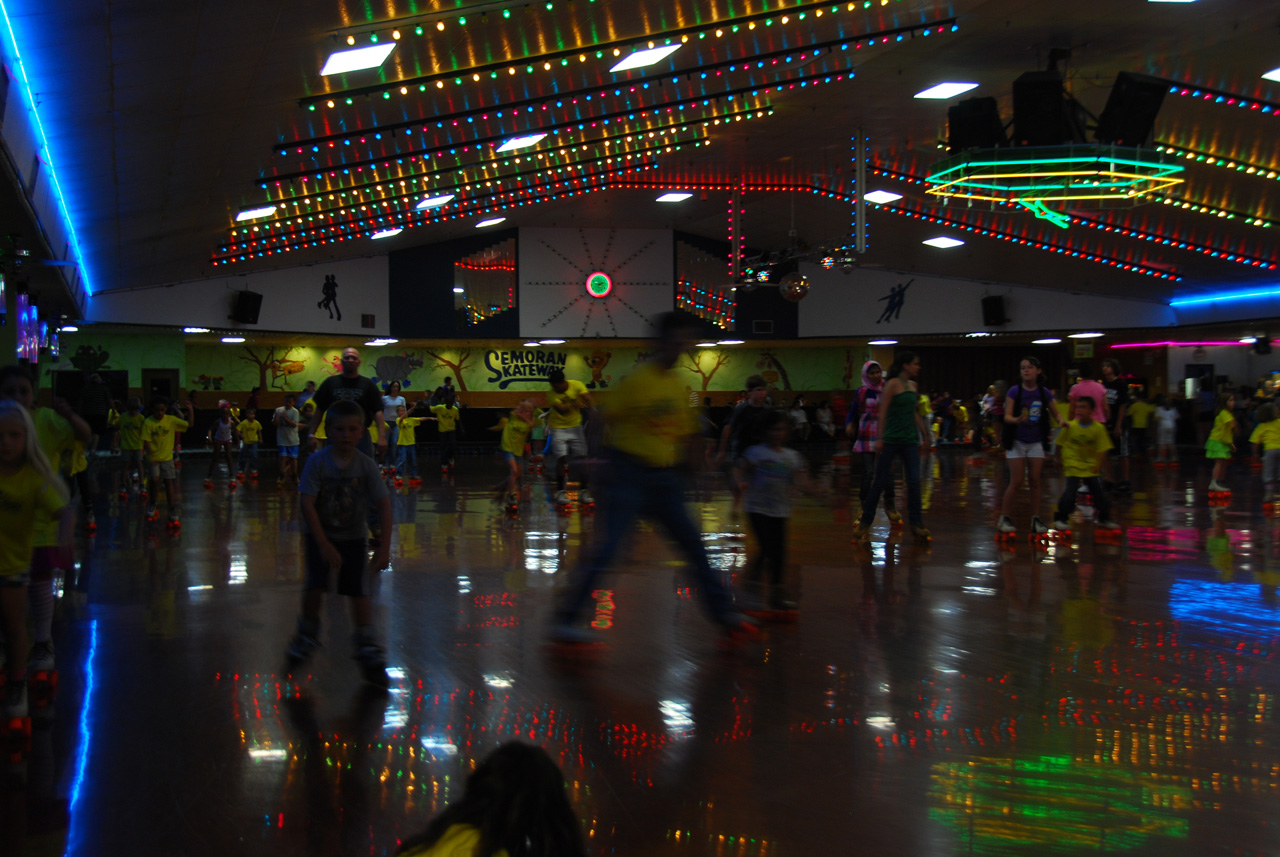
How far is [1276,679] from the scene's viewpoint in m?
4.23

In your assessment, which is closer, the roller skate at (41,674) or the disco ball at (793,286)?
the roller skate at (41,674)

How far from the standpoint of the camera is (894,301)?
90.9ft

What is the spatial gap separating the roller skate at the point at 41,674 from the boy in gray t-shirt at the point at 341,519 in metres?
0.90

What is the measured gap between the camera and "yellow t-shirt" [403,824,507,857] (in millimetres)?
1630

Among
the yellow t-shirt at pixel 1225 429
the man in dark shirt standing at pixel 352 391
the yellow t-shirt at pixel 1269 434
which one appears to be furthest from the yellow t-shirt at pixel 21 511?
the yellow t-shirt at pixel 1225 429

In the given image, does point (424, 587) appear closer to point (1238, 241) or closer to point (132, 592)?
A: point (132, 592)

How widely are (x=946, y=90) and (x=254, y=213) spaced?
10076 mm

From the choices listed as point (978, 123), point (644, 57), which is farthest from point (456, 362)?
point (978, 123)

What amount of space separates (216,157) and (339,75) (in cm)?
249

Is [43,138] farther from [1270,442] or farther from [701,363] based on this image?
[701,363]

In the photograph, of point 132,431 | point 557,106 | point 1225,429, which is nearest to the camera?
point 132,431

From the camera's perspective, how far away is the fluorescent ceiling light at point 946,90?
44.6 feet

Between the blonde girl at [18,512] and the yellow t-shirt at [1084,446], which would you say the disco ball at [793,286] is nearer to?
the yellow t-shirt at [1084,446]

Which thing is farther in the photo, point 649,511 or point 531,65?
point 531,65
